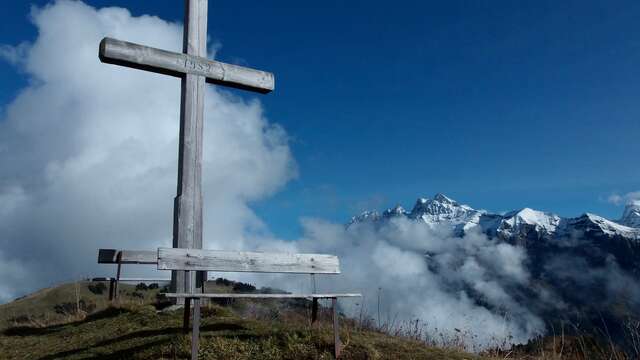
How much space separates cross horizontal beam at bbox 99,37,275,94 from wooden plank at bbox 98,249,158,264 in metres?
3.36

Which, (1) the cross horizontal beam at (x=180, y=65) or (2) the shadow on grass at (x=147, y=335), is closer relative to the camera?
(2) the shadow on grass at (x=147, y=335)

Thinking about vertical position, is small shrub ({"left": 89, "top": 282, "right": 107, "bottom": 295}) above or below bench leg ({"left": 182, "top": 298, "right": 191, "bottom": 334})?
below

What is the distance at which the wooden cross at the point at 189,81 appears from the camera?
342 inches

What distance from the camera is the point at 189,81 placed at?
937 cm

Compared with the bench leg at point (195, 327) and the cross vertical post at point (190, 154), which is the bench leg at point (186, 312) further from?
the cross vertical post at point (190, 154)

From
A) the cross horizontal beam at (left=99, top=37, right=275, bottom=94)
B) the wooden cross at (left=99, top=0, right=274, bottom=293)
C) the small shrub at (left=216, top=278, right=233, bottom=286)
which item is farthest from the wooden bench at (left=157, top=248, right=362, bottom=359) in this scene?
the small shrub at (left=216, top=278, right=233, bottom=286)

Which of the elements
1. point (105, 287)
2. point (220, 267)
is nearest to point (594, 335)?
point (220, 267)

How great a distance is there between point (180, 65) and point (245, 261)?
448 centimetres

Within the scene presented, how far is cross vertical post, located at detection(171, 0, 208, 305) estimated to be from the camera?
862cm

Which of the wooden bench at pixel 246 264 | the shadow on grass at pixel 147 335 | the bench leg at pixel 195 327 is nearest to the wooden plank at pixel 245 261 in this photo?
the wooden bench at pixel 246 264

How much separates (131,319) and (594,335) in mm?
7270

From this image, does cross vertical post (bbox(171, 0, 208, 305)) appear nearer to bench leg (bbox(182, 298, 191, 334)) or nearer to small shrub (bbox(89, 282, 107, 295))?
bench leg (bbox(182, 298, 191, 334))

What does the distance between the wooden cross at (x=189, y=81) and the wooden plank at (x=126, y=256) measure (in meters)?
1.23

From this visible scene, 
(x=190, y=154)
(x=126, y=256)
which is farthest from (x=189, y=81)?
(x=126, y=256)
